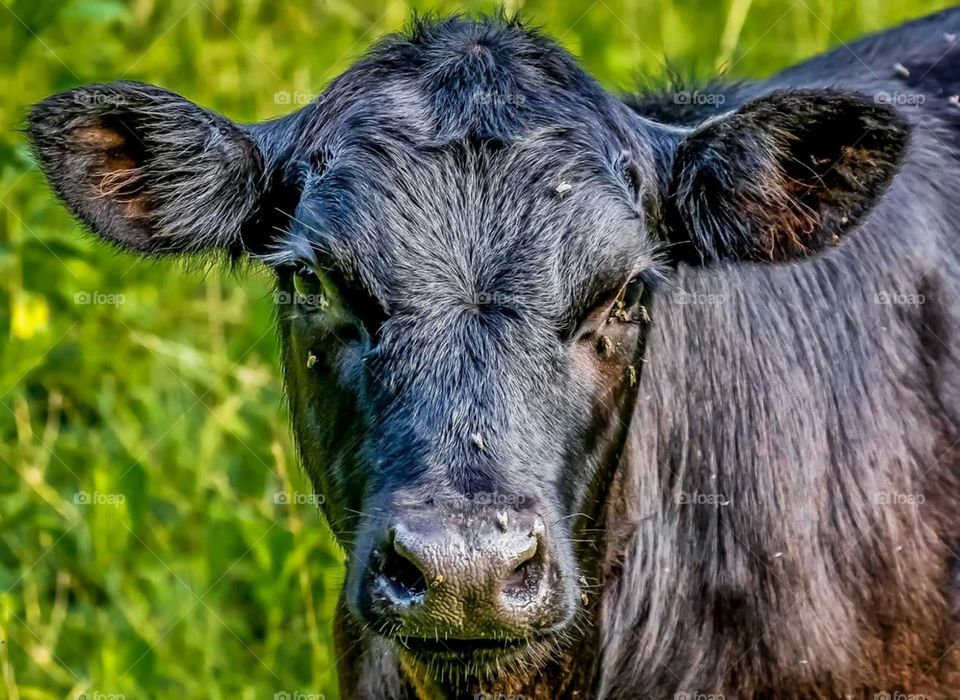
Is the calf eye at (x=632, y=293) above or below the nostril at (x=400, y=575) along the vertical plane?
above

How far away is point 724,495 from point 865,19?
5625 millimetres

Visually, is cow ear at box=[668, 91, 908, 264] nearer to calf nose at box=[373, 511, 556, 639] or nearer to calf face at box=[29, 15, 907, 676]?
calf face at box=[29, 15, 907, 676]

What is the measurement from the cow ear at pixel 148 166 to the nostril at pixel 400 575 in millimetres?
1403

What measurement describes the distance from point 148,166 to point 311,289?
2.18 feet

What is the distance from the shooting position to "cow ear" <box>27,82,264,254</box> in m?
4.69

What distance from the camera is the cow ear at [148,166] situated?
4688mm

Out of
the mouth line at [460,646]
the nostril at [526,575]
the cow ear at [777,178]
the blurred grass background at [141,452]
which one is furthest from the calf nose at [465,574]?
the blurred grass background at [141,452]

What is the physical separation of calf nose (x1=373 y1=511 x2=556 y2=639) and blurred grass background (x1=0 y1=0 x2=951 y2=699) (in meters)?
2.29

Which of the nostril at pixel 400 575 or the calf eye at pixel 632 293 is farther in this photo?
the calf eye at pixel 632 293

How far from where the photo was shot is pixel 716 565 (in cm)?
493

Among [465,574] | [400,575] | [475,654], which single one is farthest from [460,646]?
[465,574]

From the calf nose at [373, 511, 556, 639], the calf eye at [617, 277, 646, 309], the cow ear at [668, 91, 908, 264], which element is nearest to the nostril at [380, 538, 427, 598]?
the calf nose at [373, 511, 556, 639]

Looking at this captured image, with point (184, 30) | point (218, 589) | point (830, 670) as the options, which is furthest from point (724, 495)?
point (184, 30)

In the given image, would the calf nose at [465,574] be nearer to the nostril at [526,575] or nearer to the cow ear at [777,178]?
the nostril at [526,575]
